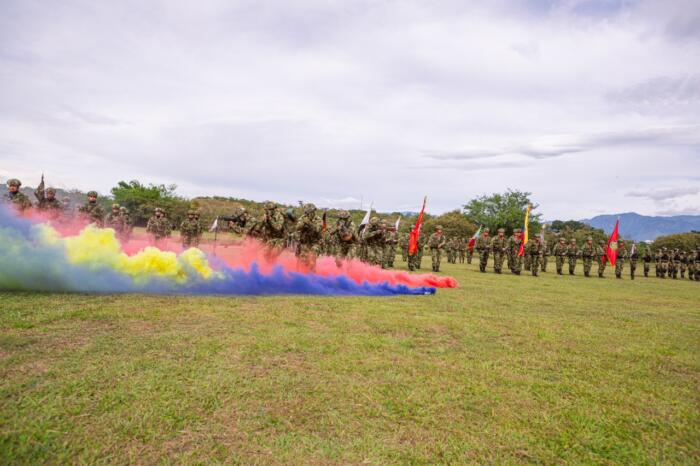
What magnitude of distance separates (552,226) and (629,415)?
99.0 meters

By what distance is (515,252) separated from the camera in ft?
85.0

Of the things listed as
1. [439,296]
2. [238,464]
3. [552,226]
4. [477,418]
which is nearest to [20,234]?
[238,464]

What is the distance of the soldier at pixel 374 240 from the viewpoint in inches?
800

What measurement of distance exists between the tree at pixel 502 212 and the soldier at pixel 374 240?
1764 inches

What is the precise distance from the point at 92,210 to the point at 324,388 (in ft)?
55.8

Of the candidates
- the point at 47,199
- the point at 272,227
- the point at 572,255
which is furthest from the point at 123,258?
the point at 572,255

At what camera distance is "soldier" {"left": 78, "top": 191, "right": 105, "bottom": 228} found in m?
17.4

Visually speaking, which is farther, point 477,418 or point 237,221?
point 237,221

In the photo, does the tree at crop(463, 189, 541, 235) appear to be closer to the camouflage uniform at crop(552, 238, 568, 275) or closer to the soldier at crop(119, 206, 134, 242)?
the camouflage uniform at crop(552, 238, 568, 275)

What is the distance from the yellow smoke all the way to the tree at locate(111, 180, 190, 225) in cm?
3623

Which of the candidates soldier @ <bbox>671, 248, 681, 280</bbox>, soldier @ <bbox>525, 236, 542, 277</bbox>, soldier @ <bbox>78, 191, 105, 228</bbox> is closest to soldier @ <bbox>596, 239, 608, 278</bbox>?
soldier @ <bbox>525, 236, 542, 277</bbox>

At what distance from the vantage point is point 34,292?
9602mm

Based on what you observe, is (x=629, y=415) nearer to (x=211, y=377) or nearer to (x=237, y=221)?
(x=211, y=377)

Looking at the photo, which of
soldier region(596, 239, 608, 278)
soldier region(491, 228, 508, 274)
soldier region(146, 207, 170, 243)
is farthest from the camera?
soldier region(596, 239, 608, 278)
